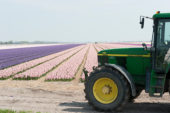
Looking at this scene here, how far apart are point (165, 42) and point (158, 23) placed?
513mm

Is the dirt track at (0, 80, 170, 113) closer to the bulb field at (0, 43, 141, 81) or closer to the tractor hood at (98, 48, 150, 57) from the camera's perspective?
→ the tractor hood at (98, 48, 150, 57)

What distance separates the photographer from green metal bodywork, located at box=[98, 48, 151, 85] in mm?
6570

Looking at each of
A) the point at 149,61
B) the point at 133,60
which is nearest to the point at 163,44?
the point at 149,61

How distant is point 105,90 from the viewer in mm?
6613

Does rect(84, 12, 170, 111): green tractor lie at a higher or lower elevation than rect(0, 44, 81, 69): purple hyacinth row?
higher

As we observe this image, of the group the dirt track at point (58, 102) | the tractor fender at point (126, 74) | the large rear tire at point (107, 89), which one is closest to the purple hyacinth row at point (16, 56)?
the dirt track at point (58, 102)

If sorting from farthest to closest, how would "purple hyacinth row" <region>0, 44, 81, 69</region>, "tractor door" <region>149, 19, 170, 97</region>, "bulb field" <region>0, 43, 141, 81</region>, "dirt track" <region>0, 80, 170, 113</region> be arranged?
"purple hyacinth row" <region>0, 44, 81, 69</region>
"bulb field" <region>0, 43, 141, 81</region>
"dirt track" <region>0, 80, 170, 113</region>
"tractor door" <region>149, 19, 170, 97</region>

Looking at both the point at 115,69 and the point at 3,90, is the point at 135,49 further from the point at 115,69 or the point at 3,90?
→ the point at 3,90

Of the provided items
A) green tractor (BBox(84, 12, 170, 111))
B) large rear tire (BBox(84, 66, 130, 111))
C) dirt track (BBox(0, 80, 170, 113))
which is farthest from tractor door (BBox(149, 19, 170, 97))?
dirt track (BBox(0, 80, 170, 113))

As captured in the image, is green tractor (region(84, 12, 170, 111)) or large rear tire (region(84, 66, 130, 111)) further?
large rear tire (region(84, 66, 130, 111))

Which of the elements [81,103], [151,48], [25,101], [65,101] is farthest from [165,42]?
[25,101]

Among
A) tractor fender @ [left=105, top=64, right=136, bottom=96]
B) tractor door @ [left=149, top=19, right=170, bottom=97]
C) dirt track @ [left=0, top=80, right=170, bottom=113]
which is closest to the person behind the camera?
tractor door @ [left=149, top=19, right=170, bottom=97]

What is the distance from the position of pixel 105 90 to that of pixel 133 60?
3.77ft

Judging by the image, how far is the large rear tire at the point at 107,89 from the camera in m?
6.28
